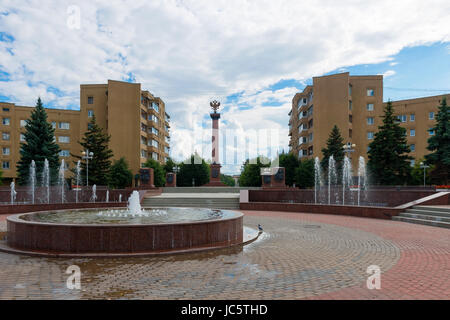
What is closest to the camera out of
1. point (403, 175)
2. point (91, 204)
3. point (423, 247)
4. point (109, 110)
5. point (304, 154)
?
point (423, 247)

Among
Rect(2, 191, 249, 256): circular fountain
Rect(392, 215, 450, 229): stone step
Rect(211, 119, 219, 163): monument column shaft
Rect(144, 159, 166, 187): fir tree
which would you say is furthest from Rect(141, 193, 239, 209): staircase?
Rect(144, 159, 166, 187): fir tree

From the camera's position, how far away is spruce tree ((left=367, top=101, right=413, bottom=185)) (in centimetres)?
3325

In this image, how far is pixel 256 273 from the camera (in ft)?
19.1

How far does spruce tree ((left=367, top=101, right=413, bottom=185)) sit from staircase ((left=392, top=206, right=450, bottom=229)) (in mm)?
20154

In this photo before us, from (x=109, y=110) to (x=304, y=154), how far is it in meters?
35.5

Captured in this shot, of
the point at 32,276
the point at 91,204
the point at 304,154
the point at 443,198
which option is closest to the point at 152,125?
the point at 304,154

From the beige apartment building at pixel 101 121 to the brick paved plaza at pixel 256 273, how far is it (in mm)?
45366

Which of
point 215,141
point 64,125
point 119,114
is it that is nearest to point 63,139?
point 64,125

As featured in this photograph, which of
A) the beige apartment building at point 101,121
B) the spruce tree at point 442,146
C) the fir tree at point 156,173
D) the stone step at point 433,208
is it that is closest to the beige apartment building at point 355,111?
the spruce tree at point 442,146

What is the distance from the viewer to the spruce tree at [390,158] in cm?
3325

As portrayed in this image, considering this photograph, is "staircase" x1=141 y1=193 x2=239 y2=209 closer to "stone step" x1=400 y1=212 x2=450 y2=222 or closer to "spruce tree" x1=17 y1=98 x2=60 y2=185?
"stone step" x1=400 y1=212 x2=450 y2=222

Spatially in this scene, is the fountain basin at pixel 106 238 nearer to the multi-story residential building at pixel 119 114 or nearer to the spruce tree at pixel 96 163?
the spruce tree at pixel 96 163

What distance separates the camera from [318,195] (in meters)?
22.3
